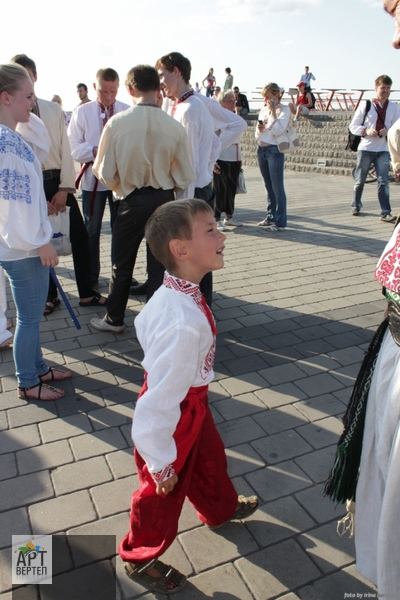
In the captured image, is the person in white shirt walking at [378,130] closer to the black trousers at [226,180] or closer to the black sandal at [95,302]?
the black trousers at [226,180]

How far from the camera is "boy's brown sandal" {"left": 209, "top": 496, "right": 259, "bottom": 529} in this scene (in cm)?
222

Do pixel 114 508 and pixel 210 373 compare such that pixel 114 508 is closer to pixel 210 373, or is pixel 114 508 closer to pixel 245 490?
pixel 245 490

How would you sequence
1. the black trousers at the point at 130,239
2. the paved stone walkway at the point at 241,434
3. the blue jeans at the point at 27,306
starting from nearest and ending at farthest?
the paved stone walkway at the point at 241,434 < the blue jeans at the point at 27,306 < the black trousers at the point at 130,239

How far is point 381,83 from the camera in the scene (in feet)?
23.2

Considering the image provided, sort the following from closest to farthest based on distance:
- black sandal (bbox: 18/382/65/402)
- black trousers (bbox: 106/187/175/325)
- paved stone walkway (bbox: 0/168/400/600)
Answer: paved stone walkway (bbox: 0/168/400/600)
black sandal (bbox: 18/382/65/402)
black trousers (bbox: 106/187/175/325)

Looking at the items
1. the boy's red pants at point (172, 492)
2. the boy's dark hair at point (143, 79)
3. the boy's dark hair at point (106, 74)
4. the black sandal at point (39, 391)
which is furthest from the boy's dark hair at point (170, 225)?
the boy's dark hair at point (106, 74)

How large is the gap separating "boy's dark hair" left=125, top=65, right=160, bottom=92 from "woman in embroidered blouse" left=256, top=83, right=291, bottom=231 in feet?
12.4

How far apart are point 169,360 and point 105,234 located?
5.79m

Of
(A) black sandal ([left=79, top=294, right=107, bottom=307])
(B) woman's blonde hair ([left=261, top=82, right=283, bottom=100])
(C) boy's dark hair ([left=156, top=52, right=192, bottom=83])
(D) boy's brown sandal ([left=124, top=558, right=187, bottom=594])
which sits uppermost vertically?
(B) woman's blonde hair ([left=261, top=82, right=283, bottom=100])

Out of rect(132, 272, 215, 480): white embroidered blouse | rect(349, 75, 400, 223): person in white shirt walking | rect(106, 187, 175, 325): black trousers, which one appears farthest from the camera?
rect(349, 75, 400, 223): person in white shirt walking

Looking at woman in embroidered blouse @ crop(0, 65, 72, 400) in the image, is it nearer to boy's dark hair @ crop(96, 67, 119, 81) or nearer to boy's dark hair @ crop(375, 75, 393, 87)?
boy's dark hair @ crop(96, 67, 119, 81)

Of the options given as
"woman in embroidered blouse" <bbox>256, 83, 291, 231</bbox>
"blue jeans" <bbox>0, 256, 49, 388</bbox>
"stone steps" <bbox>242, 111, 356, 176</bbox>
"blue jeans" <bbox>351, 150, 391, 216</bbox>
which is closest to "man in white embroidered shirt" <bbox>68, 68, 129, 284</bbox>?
"blue jeans" <bbox>0, 256, 49, 388</bbox>

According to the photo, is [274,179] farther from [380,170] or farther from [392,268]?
[392,268]

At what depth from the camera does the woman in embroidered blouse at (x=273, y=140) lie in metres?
6.88
